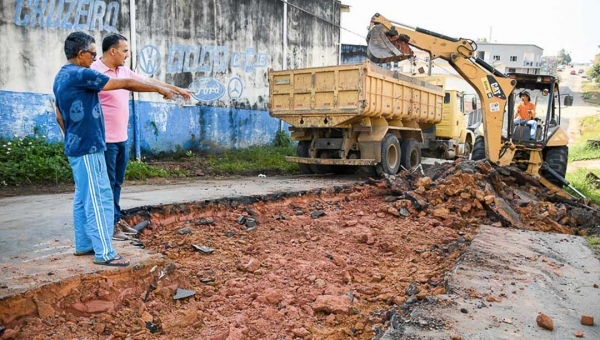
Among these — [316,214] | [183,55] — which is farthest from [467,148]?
[316,214]

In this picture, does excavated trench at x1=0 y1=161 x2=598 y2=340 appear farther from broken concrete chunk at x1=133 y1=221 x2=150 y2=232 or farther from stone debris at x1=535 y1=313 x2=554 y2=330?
stone debris at x1=535 y1=313 x2=554 y2=330

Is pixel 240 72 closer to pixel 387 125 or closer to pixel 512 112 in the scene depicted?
pixel 387 125

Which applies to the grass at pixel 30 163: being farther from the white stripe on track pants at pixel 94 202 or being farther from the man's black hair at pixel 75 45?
the man's black hair at pixel 75 45

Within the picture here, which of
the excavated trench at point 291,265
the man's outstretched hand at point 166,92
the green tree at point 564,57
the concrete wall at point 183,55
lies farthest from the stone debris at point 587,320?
the green tree at point 564,57

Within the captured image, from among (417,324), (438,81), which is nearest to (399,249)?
(417,324)

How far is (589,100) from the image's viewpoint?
41.2m

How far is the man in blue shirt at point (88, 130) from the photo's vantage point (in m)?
3.39

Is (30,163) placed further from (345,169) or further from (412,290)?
(412,290)

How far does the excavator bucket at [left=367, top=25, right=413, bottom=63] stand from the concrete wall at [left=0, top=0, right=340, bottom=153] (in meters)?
4.37

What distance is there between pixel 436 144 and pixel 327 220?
360 inches

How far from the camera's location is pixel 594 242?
5.89 m

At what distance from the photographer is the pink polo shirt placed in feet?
13.6

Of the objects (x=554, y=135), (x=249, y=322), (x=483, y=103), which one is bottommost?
(x=249, y=322)

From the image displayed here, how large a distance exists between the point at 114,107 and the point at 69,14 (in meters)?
6.54
